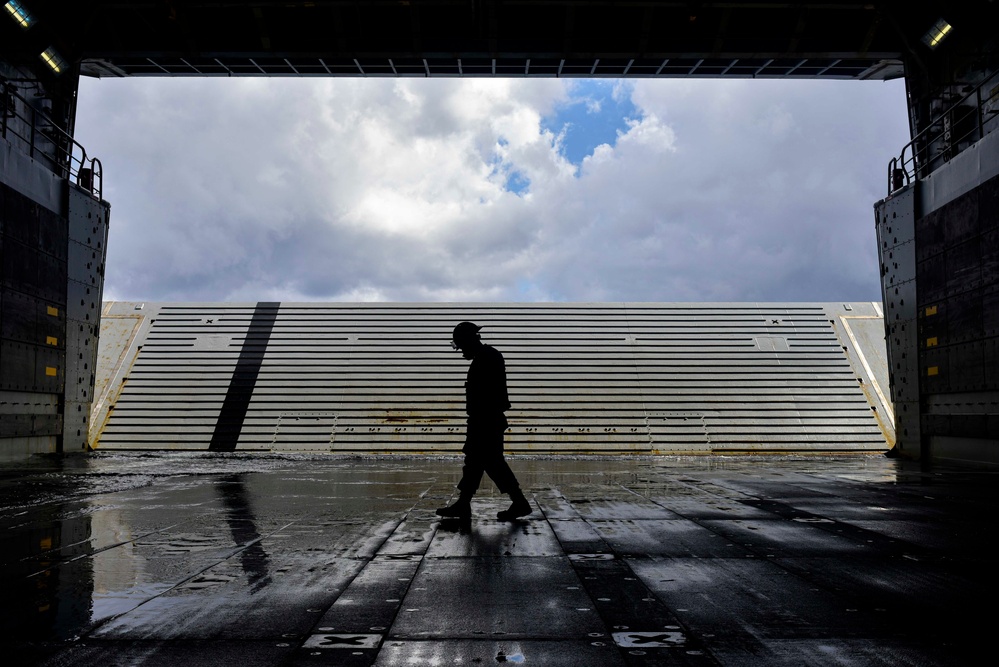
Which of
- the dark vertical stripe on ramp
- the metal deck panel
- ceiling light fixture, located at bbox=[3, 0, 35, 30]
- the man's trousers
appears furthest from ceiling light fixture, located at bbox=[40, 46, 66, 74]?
the man's trousers

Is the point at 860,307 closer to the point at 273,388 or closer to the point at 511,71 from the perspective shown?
the point at 511,71

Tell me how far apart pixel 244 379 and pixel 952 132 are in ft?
62.2

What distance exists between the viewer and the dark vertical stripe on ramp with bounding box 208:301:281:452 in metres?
18.7

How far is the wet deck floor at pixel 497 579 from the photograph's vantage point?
9.43 ft

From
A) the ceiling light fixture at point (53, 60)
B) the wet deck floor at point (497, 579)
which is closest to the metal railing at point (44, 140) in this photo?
the ceiling light fixture at point (53, 60)

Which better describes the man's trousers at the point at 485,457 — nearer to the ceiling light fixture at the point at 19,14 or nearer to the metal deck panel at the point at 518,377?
the metal deck panel at the point at 518,377

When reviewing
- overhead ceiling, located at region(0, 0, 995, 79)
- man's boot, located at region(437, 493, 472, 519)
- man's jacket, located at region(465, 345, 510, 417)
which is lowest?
man's boot, located at region(437, 493, 472, 519)

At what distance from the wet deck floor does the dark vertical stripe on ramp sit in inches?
397

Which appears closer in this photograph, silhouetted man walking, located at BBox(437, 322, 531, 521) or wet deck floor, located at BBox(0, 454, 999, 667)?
wet deck floor, located at BBox(0, 454, 999, 667)

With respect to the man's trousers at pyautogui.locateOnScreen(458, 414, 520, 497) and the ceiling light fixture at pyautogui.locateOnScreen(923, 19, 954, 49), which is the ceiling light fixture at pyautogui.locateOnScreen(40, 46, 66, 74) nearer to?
the man's trousers at pyautogui.locateOnScreen(458, 414, 520, 497)

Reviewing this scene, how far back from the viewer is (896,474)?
11.6 m

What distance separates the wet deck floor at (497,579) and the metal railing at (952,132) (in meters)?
8.47

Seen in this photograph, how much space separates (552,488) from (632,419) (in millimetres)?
10354

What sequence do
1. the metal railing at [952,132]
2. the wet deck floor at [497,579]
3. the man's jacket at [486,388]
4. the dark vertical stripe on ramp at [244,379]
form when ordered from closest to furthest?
the wet deck floor at [497,579] → the man's jacket at [486,388] → the metal railing at [952,132] → the dark vertical stripe on ramp at [244,379]
